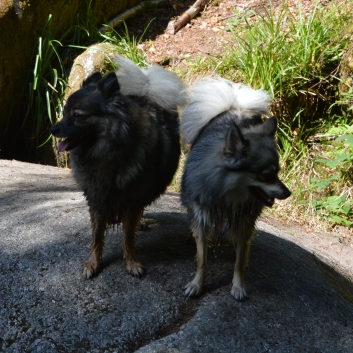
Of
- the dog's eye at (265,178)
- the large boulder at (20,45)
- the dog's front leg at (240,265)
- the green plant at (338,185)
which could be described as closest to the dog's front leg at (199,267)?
the dog's front leg at (240,265)

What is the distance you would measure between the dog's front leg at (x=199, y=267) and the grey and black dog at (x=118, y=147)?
0.40 metres

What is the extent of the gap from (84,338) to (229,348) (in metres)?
0.89

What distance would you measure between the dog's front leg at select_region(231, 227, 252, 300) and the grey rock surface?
0.21ft

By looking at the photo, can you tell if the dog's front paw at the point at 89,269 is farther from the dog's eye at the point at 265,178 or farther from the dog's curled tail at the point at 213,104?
the dog's eye at the point at 265,178

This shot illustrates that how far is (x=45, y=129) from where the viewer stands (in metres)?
7.42

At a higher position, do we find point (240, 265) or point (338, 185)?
point (240, 265)

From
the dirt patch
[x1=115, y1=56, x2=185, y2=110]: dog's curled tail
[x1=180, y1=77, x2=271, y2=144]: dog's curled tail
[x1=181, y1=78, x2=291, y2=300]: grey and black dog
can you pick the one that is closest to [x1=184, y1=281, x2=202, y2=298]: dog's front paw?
[x1=181, y1=78, x2=291, y2=300]: grey and black dog

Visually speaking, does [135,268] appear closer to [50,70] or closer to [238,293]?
[238,293]

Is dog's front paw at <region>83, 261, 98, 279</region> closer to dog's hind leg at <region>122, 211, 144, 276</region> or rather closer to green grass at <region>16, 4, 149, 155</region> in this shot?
dog's hind leg at <region>122, 211, 144, 276</region>

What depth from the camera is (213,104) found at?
12.4ft

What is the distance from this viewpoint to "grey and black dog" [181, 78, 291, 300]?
3.06m

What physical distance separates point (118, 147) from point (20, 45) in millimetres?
4418

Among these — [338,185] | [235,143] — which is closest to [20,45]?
[338,185]

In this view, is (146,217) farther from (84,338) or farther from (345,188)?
(345,188)
